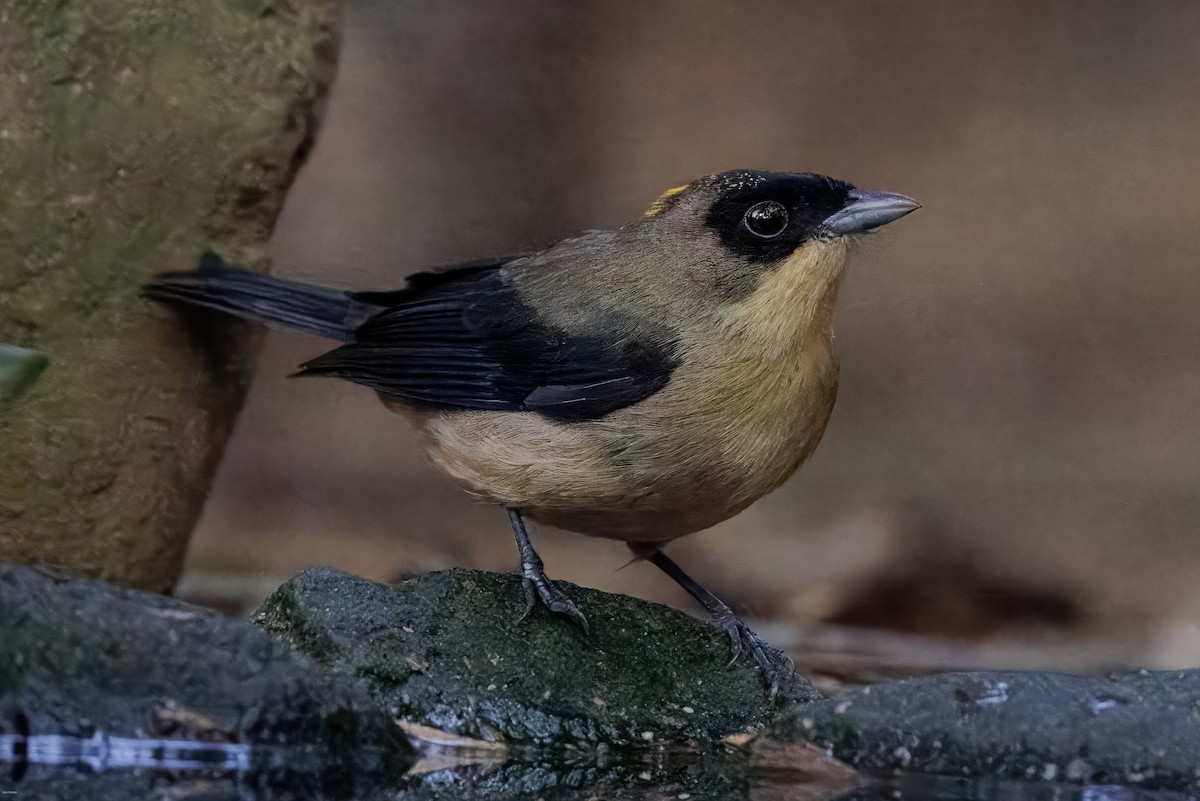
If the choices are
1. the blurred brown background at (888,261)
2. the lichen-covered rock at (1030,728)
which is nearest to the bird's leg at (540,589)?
the lichen-covered rock at (1030,728)

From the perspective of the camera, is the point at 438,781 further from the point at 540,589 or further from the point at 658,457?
the point at 658,457

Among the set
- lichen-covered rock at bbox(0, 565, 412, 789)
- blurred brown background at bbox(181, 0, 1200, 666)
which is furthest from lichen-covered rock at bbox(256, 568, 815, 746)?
blurred brown background at bbox(181, 0, 1200, 666)

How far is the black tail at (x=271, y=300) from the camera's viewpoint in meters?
4.40

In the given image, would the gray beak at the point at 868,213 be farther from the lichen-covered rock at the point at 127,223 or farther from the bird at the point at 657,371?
the lichen-covered rock at the point at 127,223

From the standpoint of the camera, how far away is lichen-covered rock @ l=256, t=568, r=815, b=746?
323 cm

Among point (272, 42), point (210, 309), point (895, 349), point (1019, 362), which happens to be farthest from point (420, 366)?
point (1019, 362)

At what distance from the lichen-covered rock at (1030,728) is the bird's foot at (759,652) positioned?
1.63ft

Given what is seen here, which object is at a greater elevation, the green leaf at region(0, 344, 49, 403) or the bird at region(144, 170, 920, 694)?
the bird at region(144, 170, 920, 694)

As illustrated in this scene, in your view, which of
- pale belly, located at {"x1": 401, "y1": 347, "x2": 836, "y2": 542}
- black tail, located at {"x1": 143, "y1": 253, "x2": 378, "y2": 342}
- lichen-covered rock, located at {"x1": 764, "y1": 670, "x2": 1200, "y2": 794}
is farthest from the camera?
black tail, located at {"x1": 143, "y1": 253, "x2": 378, "y2": 342}

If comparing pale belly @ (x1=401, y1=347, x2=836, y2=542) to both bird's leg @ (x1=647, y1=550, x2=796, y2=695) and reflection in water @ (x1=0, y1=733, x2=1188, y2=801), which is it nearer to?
bird's leg @ (x1=647, y1=550, x2=796, y2=695)

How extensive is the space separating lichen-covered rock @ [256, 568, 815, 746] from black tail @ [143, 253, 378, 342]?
116 centimetres

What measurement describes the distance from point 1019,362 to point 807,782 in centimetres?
266

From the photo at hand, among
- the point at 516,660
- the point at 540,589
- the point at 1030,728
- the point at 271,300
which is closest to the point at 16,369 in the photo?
the point at 516,660

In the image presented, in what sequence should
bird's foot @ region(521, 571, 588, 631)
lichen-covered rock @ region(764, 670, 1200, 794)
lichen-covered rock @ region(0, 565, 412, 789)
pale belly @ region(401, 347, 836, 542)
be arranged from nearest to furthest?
lichen-covered rock @ region(0, 565, 412, 789) < lichen-covered rock @ region(764, 670, 1200, 794) < pale belly @ region(401, 347, 836, 542) < bird's foot @ region(521, 571, 588, 631)
